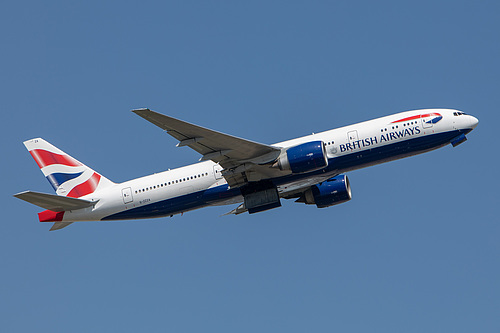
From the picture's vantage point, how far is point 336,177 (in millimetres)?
49500

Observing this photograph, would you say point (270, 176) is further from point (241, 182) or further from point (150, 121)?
point (150, 121)

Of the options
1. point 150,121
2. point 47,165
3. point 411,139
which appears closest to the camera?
point 150,121

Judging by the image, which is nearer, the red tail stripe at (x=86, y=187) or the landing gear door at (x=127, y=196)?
the landing gear door at (x=127, y=196)

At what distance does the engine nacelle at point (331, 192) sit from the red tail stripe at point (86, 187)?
594 inches

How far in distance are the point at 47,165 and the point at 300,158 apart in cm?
1942

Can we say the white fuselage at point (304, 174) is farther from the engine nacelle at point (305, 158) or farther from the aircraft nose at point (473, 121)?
the engine nacelle at point (305, 158)

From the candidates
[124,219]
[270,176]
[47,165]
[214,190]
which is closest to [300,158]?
[270,176]

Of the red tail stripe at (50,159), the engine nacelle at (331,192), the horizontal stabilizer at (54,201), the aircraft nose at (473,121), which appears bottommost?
the engine nacelle at (331,192)

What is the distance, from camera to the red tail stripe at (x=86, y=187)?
49.6 meters

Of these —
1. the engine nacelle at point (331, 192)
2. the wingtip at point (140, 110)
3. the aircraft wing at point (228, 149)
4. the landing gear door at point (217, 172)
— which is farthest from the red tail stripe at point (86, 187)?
the engine nacelle at point (331, 192)

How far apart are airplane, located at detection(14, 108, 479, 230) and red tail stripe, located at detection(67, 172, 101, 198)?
7cm

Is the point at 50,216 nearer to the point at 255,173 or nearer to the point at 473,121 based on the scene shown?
the point at 255,173

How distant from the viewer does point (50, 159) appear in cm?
5138

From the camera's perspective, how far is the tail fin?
49812 millimetres
